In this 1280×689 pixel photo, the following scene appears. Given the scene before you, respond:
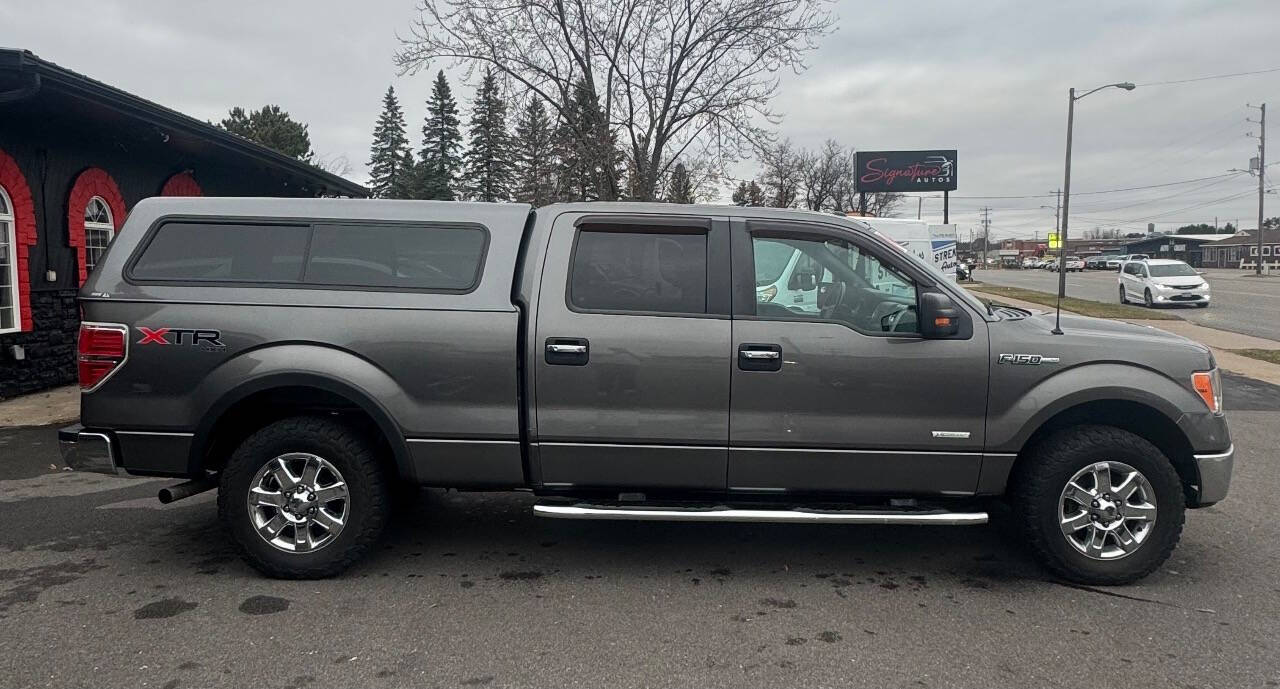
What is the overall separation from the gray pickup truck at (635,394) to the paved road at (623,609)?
39 cm

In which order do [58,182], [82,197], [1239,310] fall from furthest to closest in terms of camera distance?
[1239,310], [82,197], [58,182]

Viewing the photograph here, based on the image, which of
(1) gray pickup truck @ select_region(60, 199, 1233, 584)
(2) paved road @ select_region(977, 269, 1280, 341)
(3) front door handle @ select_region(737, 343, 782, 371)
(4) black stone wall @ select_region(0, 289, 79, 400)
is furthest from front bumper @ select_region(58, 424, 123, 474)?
(2) paved road @ select_region(977, 269, 1280, 341)

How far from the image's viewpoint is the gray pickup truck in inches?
164

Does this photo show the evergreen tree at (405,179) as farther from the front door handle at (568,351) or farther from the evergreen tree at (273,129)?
the front door handle at (568,351)

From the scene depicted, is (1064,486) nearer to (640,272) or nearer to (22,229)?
(640,272)

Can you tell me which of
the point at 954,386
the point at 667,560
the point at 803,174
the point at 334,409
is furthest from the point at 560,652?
the point at 803,174

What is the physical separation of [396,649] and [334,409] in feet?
4.64

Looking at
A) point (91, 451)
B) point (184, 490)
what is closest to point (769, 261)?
point (184, 490)

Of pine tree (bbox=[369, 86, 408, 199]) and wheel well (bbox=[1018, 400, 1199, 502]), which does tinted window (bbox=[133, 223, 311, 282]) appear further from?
pine tree (bbox=[369, 86, 408, 199])

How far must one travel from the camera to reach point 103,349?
4.18 metres

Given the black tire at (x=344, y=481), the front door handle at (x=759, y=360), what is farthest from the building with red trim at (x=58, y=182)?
the front door handle at (x=759, y=360)

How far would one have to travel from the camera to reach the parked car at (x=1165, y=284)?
1016 inches

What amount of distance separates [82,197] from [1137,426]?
1285 cm
